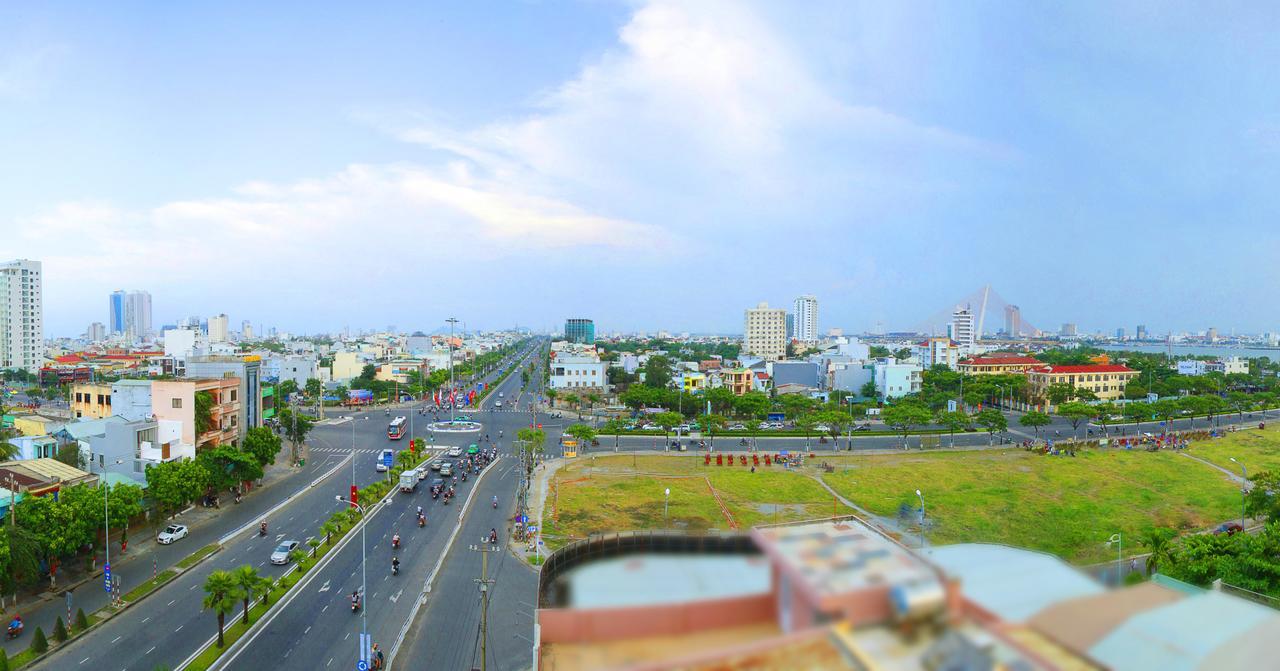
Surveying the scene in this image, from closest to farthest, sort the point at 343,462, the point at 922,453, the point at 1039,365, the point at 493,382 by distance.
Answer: the point at 343,462, the point at 922,453, the point at 1039,365, the point at 493,382

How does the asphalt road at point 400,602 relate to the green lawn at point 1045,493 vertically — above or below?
below

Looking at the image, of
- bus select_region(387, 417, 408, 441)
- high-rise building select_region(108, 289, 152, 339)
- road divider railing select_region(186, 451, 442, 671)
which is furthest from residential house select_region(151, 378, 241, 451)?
high-rise building select_region(108, 289, 152, 339)

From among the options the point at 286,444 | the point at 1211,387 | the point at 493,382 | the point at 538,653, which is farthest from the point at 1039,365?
the point at 538,653

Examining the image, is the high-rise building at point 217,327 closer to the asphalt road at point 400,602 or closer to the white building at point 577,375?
the white building at point 577,375

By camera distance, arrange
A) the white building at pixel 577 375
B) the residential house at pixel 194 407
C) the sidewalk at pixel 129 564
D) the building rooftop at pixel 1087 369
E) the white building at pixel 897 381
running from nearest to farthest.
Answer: the sidewalk at pixel 129 564 → the residential house at pixel 194 407 → the white building at pixel 897 381 → the building rooftop at pixel 1087 369 → the white building at pixel 577 375

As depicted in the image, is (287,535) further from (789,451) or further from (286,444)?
(789,451)

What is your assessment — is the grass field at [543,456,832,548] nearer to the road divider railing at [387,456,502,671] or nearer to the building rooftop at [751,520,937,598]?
the road divider railing at [387,456,502,671]

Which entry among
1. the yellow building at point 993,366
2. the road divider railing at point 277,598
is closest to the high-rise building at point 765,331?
the yellow building at point 993,366
